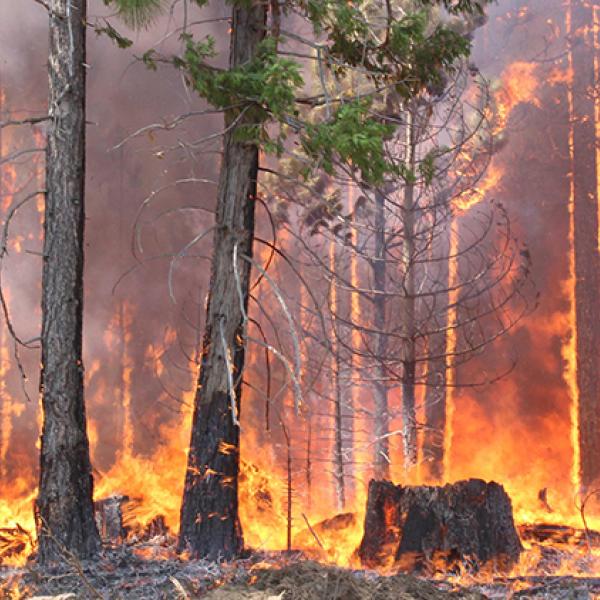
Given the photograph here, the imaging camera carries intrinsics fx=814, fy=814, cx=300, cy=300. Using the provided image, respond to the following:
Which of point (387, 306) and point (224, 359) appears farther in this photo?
point (387, 306)

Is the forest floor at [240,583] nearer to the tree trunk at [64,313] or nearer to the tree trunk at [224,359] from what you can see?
the tree trunk at [224,359]

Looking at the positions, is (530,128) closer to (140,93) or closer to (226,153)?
(140,93)

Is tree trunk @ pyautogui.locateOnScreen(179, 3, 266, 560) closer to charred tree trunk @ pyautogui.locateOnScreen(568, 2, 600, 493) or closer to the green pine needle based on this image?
the green pine needle

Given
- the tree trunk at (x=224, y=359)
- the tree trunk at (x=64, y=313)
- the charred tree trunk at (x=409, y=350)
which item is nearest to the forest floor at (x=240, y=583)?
the tree trunk at (x=224, y=359)

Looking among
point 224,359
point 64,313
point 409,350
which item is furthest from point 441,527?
point 64,313

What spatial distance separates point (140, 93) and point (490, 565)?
1624cm

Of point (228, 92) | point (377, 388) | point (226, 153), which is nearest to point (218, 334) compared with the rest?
point (226, 153)

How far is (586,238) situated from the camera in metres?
20.4

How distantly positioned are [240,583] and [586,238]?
55.3 feet

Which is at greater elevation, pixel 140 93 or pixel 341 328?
pixel 140 93

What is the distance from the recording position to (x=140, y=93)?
20.9 metres

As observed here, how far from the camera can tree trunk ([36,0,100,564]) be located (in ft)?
25.9

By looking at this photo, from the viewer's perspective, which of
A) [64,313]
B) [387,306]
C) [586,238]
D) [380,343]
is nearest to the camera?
[64,313]

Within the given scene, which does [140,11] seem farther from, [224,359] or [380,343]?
[380,343]
